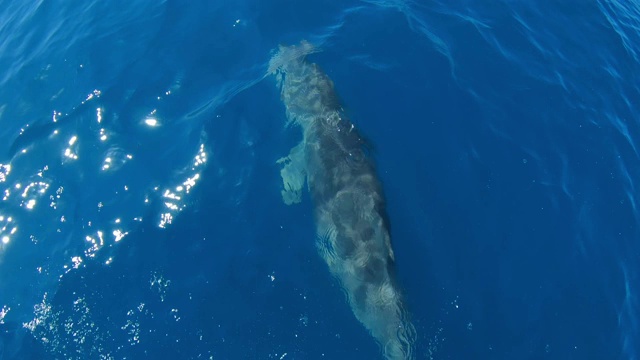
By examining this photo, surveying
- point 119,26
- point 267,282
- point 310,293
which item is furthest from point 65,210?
point 119,26

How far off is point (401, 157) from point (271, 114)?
4.37 m

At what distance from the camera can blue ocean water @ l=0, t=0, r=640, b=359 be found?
1111 centimetres

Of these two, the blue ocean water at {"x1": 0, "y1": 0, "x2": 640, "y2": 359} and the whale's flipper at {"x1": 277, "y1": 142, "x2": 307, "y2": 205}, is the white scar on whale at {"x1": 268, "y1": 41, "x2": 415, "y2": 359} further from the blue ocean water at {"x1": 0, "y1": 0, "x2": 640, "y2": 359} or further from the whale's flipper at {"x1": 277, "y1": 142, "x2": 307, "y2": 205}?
the blue ocean water at {"x1": 0, "y1": 0, "x2": 640, "y2": 359}

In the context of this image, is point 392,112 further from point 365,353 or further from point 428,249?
point 365,353

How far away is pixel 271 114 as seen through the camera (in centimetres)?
1535

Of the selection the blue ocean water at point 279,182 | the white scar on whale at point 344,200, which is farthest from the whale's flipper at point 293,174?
the blue ocean water at point 279,182

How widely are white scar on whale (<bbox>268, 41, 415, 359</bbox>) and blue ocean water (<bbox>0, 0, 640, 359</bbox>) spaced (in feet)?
1.18

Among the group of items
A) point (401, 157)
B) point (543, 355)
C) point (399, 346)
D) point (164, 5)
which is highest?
point (164, 5)

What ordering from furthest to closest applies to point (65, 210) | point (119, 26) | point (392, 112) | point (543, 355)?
point (119, 26), point (392, 112), point (65, 210), point (543, 355)

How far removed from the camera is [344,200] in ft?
41.4

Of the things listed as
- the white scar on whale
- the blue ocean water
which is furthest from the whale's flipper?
the blue ocean water

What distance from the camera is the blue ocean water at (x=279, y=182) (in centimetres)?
1111

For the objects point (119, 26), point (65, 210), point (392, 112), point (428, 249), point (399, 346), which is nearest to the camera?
point (399, 346)

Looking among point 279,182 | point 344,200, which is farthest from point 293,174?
point 344,200
